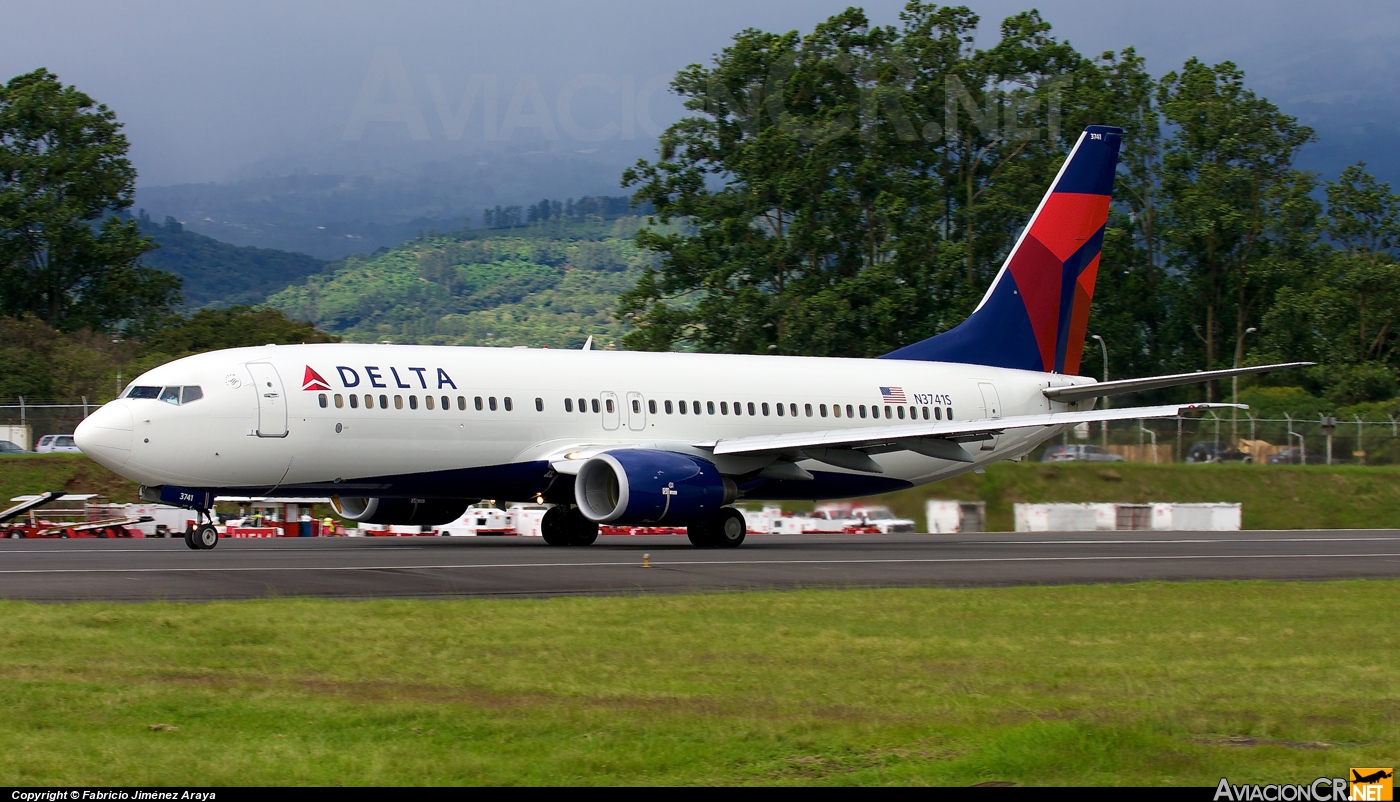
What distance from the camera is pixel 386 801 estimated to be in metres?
7.01

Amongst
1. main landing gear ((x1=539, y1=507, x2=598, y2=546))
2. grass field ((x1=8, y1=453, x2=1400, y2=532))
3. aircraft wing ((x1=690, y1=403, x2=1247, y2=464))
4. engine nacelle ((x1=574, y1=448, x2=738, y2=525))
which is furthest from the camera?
grass field ((x1=8, y1=453, x2=1400, y2=532))

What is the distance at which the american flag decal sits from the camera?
109 ft

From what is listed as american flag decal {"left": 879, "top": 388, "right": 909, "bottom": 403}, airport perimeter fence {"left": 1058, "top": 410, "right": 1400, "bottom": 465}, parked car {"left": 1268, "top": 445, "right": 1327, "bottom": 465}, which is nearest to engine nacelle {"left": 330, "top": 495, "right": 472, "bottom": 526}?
american flag decal {"left": 879, "top": 388, "right": 909, "bottom": 403}

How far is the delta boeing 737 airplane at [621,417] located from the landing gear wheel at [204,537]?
0.03 meters

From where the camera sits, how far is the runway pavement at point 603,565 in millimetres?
18172

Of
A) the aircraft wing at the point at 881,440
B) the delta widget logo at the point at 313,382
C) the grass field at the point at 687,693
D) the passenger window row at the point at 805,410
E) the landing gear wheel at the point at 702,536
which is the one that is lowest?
the landing gear wheel at the point at 702,536

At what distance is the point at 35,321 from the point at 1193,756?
75403 millimetres

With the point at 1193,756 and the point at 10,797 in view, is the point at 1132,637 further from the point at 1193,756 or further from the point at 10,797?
the point at 10,797

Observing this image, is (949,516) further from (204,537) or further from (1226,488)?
(204,537)

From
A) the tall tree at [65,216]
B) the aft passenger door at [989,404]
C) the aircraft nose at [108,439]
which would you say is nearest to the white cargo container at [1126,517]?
the aft passenger door at [989,404]

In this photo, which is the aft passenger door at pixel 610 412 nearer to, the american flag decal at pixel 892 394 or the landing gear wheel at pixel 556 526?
the landing gear wheel at pixel 556 526

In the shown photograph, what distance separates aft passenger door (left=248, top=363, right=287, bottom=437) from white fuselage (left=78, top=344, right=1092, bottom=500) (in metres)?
0.02

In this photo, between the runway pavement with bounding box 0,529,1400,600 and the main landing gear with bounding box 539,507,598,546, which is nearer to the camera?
the runway pavement with bounding box 0,529,1400,600

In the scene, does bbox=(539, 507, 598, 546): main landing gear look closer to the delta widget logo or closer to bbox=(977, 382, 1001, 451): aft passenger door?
the delta widget logo
